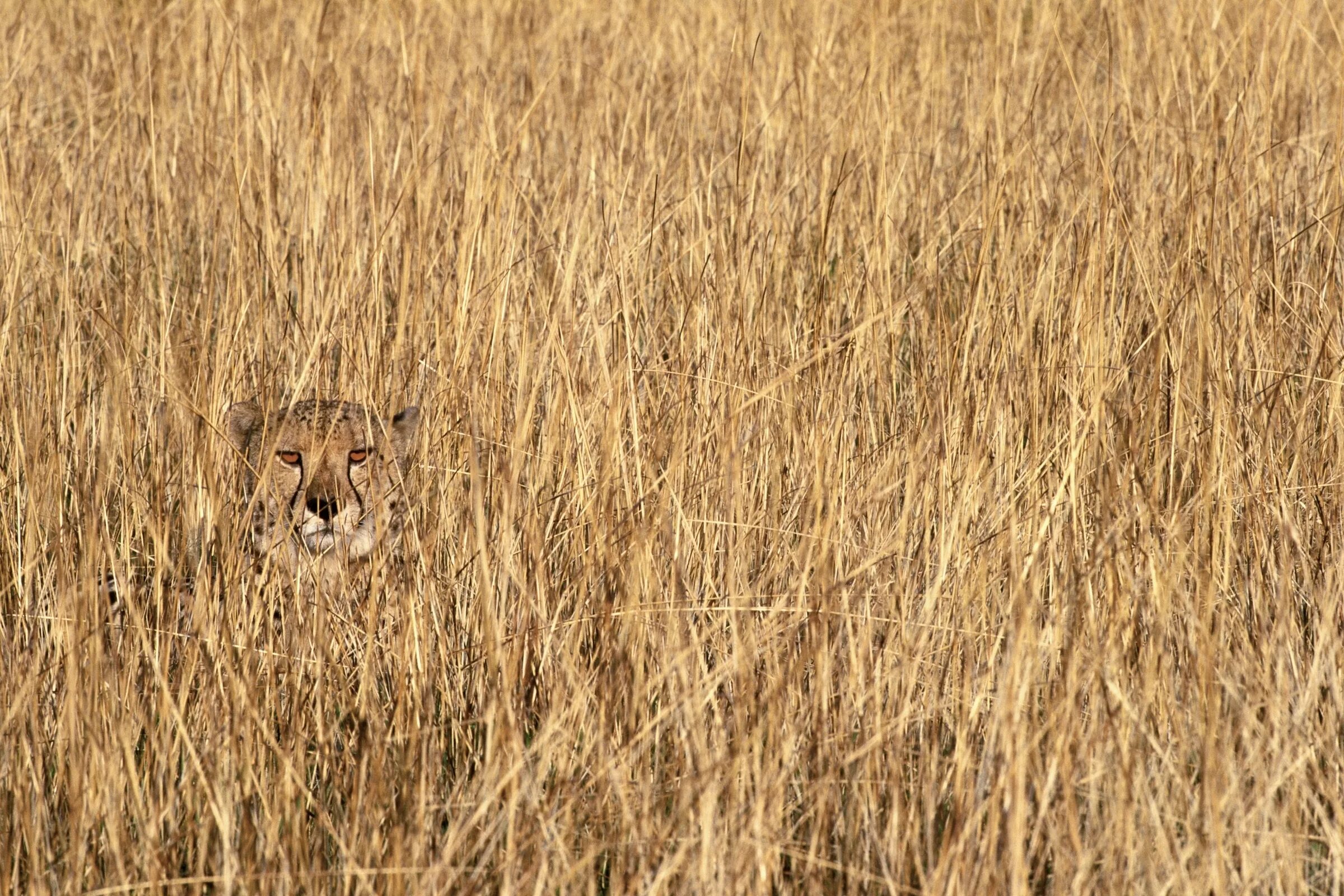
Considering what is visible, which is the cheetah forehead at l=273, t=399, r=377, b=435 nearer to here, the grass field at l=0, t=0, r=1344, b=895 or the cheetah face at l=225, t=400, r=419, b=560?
the cheetah face at l=225, t=400, r=419, b=560

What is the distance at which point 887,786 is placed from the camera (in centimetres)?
203

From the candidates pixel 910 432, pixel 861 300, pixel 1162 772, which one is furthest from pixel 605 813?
pixel 861 300

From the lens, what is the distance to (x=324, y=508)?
9.36 ft

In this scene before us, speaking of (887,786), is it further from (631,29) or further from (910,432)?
(631,29)

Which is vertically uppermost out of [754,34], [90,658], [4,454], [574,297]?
[754,34]

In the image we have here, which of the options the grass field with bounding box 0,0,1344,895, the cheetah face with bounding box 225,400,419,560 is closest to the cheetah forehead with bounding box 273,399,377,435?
the cheetah face with bounding box 225,400,419,560

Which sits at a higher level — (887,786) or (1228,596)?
(1228,596)

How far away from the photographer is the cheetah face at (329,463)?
278 centimetres

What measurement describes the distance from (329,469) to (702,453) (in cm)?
70

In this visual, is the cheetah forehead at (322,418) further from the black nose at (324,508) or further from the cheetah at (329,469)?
the black nose at (324,508)

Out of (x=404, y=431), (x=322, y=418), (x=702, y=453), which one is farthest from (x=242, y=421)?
(x=702, y=453)

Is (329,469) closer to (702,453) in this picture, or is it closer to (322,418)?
(322,418)

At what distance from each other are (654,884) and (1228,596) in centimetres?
114

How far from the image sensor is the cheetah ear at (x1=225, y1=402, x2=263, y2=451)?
2806 mm
